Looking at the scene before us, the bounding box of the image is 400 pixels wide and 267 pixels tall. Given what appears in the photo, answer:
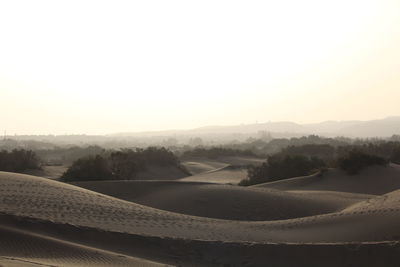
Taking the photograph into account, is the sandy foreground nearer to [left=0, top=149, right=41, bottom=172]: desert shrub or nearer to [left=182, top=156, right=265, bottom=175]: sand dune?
[left=0, top=149, right=41, bottom=172]: desert shrub

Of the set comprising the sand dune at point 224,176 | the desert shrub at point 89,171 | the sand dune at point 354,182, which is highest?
the desert shrub at point 89,171

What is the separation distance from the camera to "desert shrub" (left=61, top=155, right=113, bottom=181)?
32.8 m

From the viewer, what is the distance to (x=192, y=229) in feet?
53.6

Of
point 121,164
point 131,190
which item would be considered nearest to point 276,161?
point 121,164

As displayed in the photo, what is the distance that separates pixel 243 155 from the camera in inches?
2685

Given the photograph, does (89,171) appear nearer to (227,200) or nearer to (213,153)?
(227,200)

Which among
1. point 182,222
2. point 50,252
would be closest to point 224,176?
point 182,222

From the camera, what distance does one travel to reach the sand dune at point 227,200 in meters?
22.0

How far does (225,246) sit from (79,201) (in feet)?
24.7

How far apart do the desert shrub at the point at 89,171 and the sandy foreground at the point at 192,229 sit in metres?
8.71

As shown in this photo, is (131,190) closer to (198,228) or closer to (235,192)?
(235,192)

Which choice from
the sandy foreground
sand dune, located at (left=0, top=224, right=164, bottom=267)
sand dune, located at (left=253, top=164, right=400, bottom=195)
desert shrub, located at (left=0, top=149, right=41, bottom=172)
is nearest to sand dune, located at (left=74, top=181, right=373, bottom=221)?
the sandy foreground

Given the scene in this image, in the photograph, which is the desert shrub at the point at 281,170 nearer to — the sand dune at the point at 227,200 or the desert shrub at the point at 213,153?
the sand dune at the point at 227,200

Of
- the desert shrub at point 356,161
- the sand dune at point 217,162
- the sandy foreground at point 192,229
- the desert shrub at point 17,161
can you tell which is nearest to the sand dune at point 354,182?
the desert shrub at point 356,161
